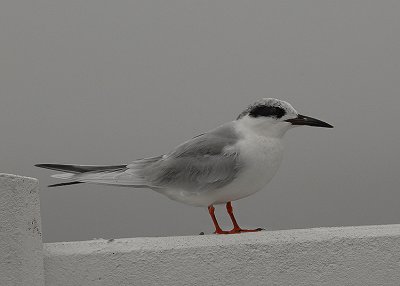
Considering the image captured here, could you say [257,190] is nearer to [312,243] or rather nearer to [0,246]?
[312,243]

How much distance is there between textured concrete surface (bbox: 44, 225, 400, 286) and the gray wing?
0.32 meters

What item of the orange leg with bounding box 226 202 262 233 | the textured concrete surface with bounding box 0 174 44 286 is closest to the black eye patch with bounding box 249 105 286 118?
the orange leg with bounding box 226 202 262 233

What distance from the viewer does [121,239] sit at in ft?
10.0

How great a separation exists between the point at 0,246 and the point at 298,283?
1.43 m

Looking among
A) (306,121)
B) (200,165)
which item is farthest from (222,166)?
(306,121)

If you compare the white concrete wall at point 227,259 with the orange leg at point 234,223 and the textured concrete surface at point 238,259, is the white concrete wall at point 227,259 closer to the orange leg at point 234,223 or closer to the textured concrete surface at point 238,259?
the textured concrete surface at point 238,259

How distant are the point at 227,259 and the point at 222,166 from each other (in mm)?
503

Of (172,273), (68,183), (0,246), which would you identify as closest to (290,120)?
(172,273)

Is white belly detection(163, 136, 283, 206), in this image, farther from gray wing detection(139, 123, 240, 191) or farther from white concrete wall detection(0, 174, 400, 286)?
white concrete wall detection(0, 174, 400, 286)

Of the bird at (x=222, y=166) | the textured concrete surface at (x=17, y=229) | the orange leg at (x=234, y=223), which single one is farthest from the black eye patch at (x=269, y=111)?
the textured concrete surface at (x=17, y=229)

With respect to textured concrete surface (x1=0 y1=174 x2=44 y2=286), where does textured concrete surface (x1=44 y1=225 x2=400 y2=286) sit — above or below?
below

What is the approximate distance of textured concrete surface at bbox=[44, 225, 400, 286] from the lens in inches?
113

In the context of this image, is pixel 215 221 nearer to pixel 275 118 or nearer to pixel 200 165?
pixel 200 165

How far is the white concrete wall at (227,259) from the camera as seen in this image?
285cm
